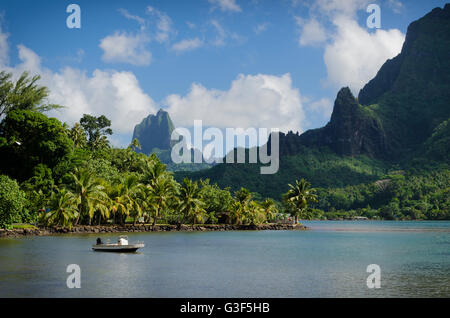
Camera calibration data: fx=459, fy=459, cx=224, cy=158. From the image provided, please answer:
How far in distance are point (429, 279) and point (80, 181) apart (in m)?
47.9

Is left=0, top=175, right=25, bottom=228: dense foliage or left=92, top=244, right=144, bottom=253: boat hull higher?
left=0, top=175, right=25, bottom=228: dense foliage

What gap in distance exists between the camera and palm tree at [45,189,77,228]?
201 feet

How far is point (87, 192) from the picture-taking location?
6388cm

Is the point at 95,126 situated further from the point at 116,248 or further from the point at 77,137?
the point at 116,248

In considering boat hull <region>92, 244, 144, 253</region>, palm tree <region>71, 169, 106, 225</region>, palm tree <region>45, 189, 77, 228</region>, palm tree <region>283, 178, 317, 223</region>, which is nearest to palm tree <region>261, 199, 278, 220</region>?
palm tree <region>283, 178, 317, 223</region>

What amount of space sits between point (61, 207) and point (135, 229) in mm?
15375

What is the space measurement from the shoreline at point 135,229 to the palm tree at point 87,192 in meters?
3.15

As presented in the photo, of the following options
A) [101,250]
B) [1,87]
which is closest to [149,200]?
[1,87]

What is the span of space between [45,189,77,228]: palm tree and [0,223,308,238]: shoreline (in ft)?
5.61

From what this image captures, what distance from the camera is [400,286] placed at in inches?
1011

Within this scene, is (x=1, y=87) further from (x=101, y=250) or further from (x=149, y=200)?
(x=101, y=250)

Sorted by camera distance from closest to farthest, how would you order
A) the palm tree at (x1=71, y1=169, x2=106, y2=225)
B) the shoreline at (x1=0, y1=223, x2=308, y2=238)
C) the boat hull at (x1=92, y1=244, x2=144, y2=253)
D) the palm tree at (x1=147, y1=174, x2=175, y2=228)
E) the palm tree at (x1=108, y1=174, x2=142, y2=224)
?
the boat hull at (x1=92, y1=244, x2=144, y2=253) < the shoreline at (x1=0, y1=223, x2=308, y2=238) < the palm tree at (x1=71, y1=169, x2=106, y2=225) < the palm tree at (x1=108, y1=174, x2=142, y2=224) < the palm tree at (x1=147, y1=174, x2=175, y2=228)

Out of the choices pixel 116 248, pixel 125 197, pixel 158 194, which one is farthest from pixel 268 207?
pixel 116 248

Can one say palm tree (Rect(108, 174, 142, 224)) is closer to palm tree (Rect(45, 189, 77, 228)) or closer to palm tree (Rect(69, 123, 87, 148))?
palm tree (Rect(45, 189, 77, 228))
